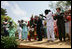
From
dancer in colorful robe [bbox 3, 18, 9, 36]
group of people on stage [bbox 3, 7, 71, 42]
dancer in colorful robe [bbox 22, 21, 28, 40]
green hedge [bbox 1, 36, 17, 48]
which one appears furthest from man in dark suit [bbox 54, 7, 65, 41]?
dancer in colorful robe [bbox 3, 18, 9, 36]

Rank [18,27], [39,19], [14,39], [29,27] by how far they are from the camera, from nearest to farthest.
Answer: [14,39] → [39,19] → [29,27] → [18,27]

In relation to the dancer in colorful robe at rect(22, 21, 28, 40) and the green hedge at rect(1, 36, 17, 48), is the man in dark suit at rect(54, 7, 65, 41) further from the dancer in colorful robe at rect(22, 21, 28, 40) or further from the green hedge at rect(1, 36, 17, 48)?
the dancer in colorful robe at rect(22, 21, 28, 40)

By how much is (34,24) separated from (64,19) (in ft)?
6.81

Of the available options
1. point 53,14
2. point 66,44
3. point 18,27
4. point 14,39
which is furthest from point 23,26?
point 66,44

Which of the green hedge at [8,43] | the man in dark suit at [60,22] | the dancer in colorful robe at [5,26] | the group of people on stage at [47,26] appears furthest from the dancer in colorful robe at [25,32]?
the man in dark suit at [60,22]

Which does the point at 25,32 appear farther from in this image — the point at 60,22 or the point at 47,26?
the point at 60,22

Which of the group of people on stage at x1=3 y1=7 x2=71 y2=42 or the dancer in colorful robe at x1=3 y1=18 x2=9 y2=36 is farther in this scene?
the dancer in colorful robe at x1=3 y1=18 x2=9 y2=36

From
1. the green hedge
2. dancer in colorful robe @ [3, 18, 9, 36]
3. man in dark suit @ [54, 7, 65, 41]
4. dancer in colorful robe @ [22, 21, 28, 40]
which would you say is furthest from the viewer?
dancer in colorful robe @ [3, 18, 9, 36]

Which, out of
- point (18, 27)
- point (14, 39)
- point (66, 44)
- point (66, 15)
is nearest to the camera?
point (66, 44)

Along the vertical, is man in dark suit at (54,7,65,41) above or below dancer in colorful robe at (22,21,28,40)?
above

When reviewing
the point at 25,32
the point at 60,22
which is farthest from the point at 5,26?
A: the point at 60,22

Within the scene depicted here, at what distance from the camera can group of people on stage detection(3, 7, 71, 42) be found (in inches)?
302

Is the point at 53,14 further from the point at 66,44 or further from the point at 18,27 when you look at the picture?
the point at 18,27

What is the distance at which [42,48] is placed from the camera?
254 inches
